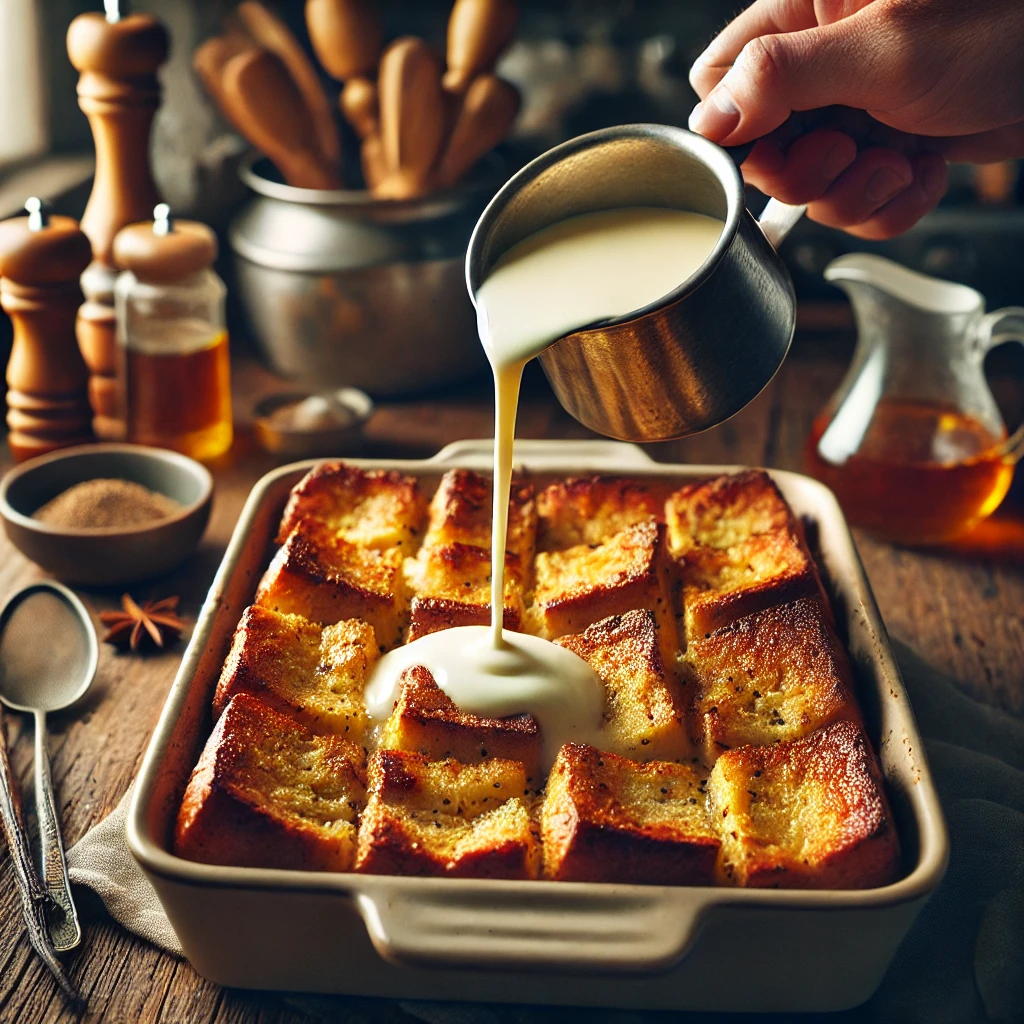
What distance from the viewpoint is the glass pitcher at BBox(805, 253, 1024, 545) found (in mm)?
2453

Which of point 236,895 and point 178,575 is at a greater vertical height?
point 236,895

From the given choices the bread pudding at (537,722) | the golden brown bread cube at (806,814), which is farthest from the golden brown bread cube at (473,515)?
the golden brown bread cube at (806,814)

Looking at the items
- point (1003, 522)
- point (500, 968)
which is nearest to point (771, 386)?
point (1003, 522)

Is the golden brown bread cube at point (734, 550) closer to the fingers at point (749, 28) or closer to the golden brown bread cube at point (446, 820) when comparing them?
the golden brown bread cube at point (446, 820)

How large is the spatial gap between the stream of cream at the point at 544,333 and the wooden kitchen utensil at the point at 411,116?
130cm

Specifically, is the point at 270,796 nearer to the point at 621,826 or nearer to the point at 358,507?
the point at 621,826

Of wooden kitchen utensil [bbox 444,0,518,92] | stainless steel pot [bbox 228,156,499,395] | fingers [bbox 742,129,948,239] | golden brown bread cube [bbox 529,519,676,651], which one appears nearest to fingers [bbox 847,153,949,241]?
fingers [bbox 742,129,948,239]

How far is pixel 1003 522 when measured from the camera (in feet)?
8.89

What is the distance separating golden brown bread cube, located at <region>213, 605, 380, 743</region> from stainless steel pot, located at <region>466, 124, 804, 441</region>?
19.4 inches

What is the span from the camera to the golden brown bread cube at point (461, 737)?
162 centimetres

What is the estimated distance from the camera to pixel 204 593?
7.64 ft

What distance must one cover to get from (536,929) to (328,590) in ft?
2.48

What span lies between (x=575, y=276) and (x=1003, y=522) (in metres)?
1.48

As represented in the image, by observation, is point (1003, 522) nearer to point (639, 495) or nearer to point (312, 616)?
point (639, 495)
